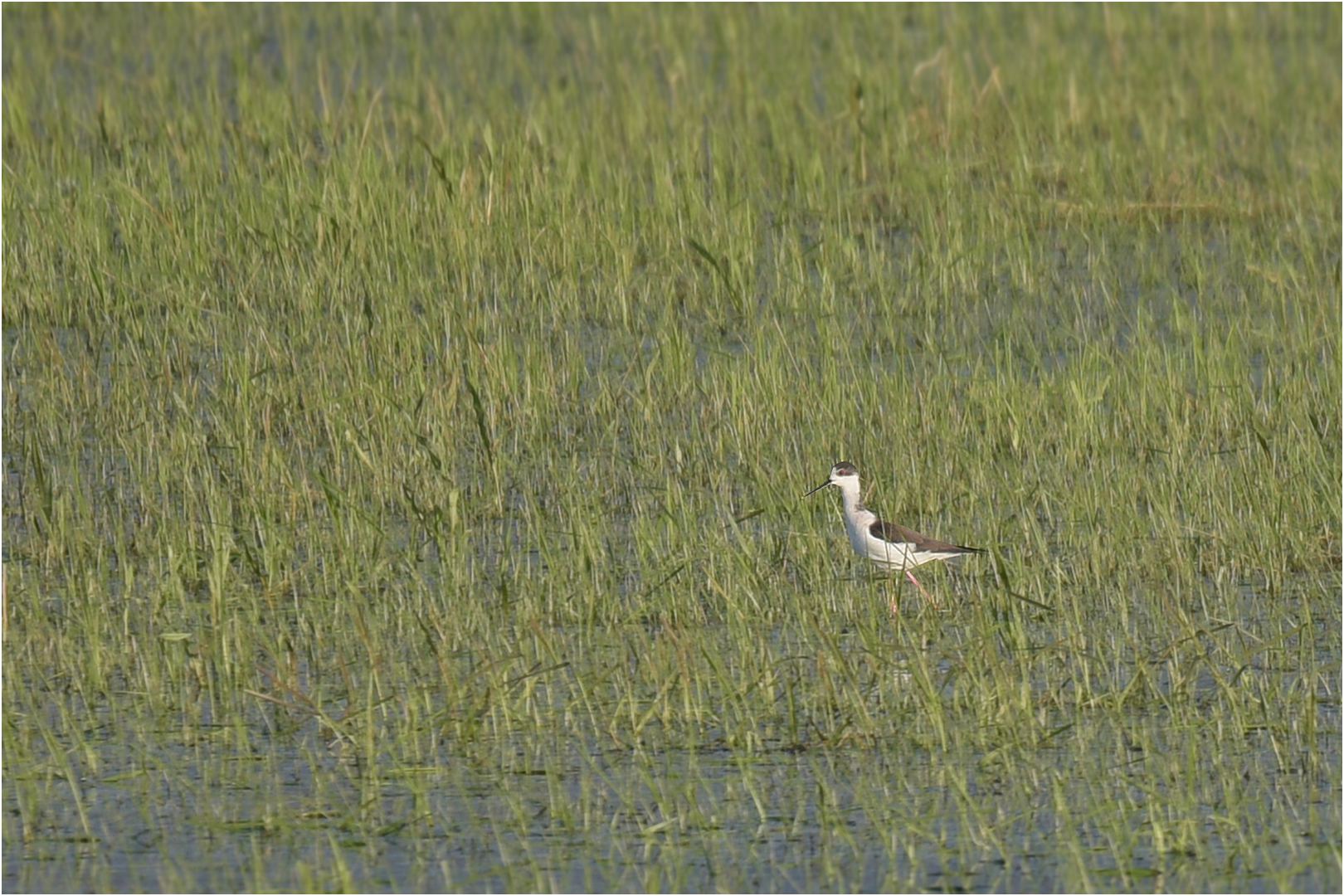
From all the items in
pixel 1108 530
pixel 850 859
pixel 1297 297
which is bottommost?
pixel 850 859

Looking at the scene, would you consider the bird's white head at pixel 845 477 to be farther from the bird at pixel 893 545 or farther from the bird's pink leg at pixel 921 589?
the bird's pink leg at pixel 921 589

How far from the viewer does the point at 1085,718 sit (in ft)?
20.3

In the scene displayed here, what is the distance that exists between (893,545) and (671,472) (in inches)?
58.4

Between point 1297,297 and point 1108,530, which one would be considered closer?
point 1108,530

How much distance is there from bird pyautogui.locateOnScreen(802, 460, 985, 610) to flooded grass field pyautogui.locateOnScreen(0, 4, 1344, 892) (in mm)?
97

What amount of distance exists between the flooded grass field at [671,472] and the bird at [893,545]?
97 millimetres

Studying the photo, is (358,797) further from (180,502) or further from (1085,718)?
(180,502)

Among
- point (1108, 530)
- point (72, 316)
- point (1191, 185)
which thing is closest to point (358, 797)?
point (1108, 530)

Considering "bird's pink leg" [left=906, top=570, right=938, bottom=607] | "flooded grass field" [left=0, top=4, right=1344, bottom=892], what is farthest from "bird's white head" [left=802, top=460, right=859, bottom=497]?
"bird's pink leg" [left=906, top=570, right=938, bottom=607]

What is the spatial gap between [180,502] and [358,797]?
290 centimetres

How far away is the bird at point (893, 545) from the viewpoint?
7289mm

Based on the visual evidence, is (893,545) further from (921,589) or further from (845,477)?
(845,477)

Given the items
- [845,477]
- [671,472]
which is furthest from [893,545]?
[671,472]

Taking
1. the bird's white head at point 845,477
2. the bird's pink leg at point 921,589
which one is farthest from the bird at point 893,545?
the bird's white head at point 845,477
